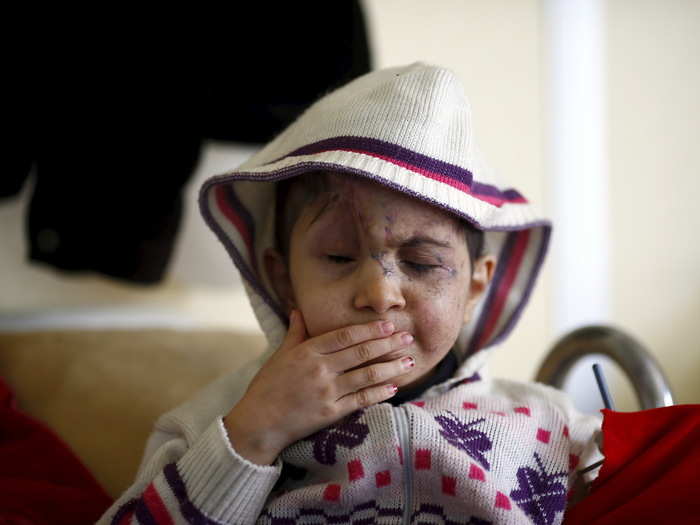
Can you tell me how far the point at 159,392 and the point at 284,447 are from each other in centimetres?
43

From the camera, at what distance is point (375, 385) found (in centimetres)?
72

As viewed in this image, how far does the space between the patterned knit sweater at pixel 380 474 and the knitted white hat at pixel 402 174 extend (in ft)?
0.61

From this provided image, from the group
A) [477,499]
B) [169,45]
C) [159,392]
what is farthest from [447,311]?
[169,45]

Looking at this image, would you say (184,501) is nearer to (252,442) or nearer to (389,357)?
(252,442)

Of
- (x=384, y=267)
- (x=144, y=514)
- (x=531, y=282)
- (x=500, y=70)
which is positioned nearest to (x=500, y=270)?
(x=531, y=282)

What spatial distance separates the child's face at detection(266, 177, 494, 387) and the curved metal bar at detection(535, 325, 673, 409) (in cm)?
22

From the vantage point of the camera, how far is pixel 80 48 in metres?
1.08

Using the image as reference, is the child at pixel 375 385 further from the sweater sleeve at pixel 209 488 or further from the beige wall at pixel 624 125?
the beige wall at pixel 624 125

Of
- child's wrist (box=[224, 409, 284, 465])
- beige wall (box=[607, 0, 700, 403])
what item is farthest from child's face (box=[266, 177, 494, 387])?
beige wall (box=[607, 0, 700, 403])

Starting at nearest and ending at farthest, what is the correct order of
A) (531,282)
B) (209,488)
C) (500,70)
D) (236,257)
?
1. (209,488)
2. (236,257)
3. (531,282)
4. (500,70)

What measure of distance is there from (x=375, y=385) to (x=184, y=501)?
0.23 metres

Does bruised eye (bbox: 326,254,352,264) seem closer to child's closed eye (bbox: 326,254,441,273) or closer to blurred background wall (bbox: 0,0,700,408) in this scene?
child's closed eye (bbox: 326,254,441,273)

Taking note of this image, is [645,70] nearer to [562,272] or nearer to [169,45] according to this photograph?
[562,272]

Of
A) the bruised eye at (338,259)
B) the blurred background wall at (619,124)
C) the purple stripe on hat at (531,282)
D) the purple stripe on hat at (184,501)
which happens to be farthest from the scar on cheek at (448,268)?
the blurred background wall at (619,124)
